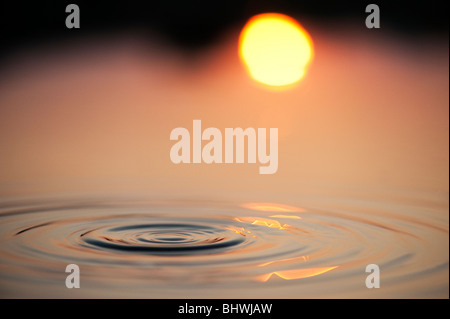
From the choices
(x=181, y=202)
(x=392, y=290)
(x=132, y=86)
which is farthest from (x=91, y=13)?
(x=392, y=290)

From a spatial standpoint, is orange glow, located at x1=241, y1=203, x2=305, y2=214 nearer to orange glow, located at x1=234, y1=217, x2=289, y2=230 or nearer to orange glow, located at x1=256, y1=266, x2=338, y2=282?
orange glow, located at x1=234, y1=217, x2=289, y2=230

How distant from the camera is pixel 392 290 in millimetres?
2486

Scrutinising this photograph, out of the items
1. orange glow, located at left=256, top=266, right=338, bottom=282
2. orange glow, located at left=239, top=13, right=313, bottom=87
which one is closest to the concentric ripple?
orange glow, located at left=256, top=266, right=338, bottom=282

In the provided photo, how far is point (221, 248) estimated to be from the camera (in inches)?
115

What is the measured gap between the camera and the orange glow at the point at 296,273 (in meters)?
2.57

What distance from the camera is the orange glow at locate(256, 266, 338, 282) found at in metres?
2.57

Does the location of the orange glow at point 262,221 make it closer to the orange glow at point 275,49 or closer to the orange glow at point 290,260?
the orange glow at point 290,260

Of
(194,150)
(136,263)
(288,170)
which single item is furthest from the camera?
(194,150)

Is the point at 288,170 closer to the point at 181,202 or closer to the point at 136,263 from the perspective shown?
the point at 181,202

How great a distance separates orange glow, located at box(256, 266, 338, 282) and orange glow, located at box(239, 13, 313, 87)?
3615mm

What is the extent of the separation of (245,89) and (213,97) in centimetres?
40

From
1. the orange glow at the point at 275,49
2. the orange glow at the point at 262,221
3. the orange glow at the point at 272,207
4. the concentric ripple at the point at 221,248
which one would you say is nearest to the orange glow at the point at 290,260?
the concentric ripple at the point at 221,248

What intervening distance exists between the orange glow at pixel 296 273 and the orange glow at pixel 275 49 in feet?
11.9

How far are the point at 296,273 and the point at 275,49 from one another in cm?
444
